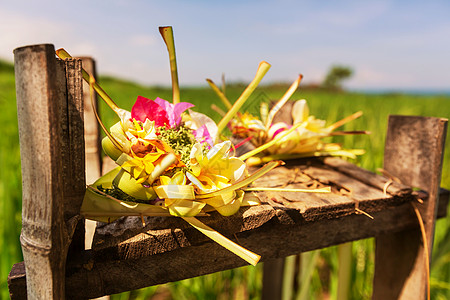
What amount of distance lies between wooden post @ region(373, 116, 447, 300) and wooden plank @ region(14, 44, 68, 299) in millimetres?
640

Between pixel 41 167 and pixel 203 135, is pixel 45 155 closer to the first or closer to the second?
pixel 41 167

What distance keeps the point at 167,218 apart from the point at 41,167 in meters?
0.18

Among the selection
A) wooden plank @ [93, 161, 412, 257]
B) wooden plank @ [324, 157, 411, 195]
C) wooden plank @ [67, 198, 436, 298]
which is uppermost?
wooden plank @ [324, 157, 411, 195]

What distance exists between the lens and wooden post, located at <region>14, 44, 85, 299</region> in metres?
0.32

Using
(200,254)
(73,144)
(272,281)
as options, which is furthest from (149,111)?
(272,281)

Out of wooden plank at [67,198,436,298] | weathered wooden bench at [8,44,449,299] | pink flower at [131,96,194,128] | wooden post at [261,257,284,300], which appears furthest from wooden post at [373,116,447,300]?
pink flower at [131,96,194,128]

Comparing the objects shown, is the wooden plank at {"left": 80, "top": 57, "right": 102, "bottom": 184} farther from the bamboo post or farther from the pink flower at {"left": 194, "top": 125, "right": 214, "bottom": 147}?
the pink flower at {"left": 194, "top": 125, "right": 214, "bottom": 147}

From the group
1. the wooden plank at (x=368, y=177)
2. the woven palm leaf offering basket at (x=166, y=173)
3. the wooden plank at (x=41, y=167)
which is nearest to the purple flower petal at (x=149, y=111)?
the woven palm leaf offering basket at (x=166, y=173)

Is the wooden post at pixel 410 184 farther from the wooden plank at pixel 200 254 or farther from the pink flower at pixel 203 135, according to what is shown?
the pink flower at pixel 203 135

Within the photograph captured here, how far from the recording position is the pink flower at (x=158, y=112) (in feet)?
1.52

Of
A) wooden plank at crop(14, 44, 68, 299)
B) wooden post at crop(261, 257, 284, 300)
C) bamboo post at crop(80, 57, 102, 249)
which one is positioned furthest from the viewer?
wooden post at crop(261, 257, 284, 300)

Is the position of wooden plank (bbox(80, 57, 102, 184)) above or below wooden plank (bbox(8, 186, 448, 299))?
above

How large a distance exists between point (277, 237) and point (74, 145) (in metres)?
0.34

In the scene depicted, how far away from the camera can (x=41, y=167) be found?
33cm
